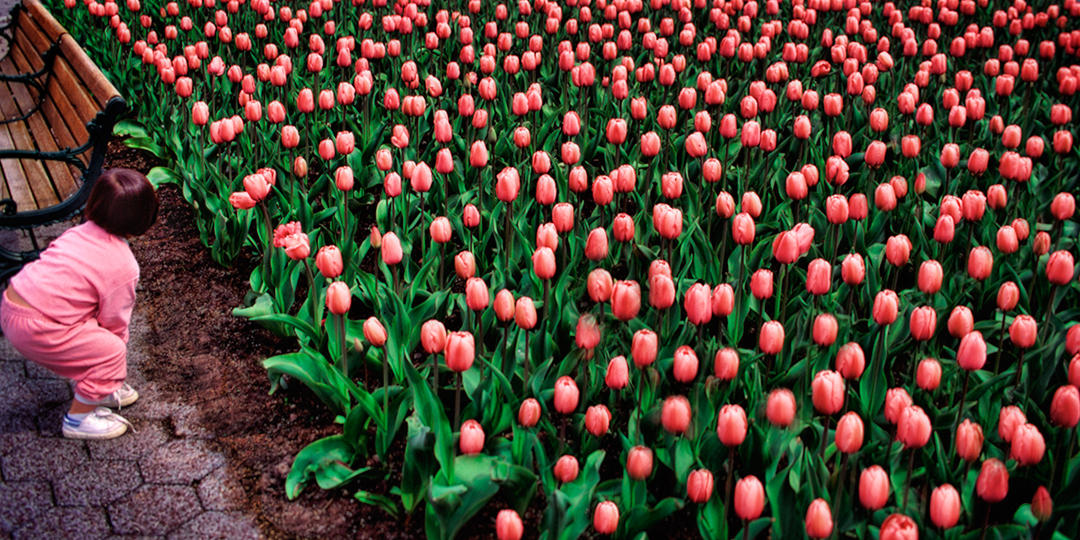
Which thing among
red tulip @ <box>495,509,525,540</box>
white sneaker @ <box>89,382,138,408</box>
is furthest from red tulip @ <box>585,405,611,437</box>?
white sneaker @ <box>89,382,138,408</box>

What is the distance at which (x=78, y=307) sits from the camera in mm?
2936

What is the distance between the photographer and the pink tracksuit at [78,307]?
2.88 meters

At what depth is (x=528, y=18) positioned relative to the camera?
6.77 metres

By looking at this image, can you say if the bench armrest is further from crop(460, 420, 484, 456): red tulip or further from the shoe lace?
crop(460, 420, 484, 456): red tulip

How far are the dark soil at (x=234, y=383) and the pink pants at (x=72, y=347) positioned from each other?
36cm

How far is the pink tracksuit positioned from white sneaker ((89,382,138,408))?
0.17 metres

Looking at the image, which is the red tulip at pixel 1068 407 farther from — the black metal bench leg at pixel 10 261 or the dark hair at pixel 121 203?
the black metal bench leg at pixel 10 261

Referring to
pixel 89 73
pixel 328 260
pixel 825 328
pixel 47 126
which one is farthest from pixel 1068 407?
pixel 47 126

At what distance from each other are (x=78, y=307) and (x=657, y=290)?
71.9 inches

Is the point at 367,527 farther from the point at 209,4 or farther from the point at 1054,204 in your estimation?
the point at 209,4

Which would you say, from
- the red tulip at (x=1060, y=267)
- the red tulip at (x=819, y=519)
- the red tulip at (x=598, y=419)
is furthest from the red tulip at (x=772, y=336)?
the red tulip at (x=1060, y=267)

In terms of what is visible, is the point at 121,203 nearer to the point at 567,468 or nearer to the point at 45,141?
the point at 567,468

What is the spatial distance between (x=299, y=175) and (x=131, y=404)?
1.27 metres

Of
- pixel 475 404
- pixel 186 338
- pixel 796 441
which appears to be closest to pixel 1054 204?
pixel 796 441
